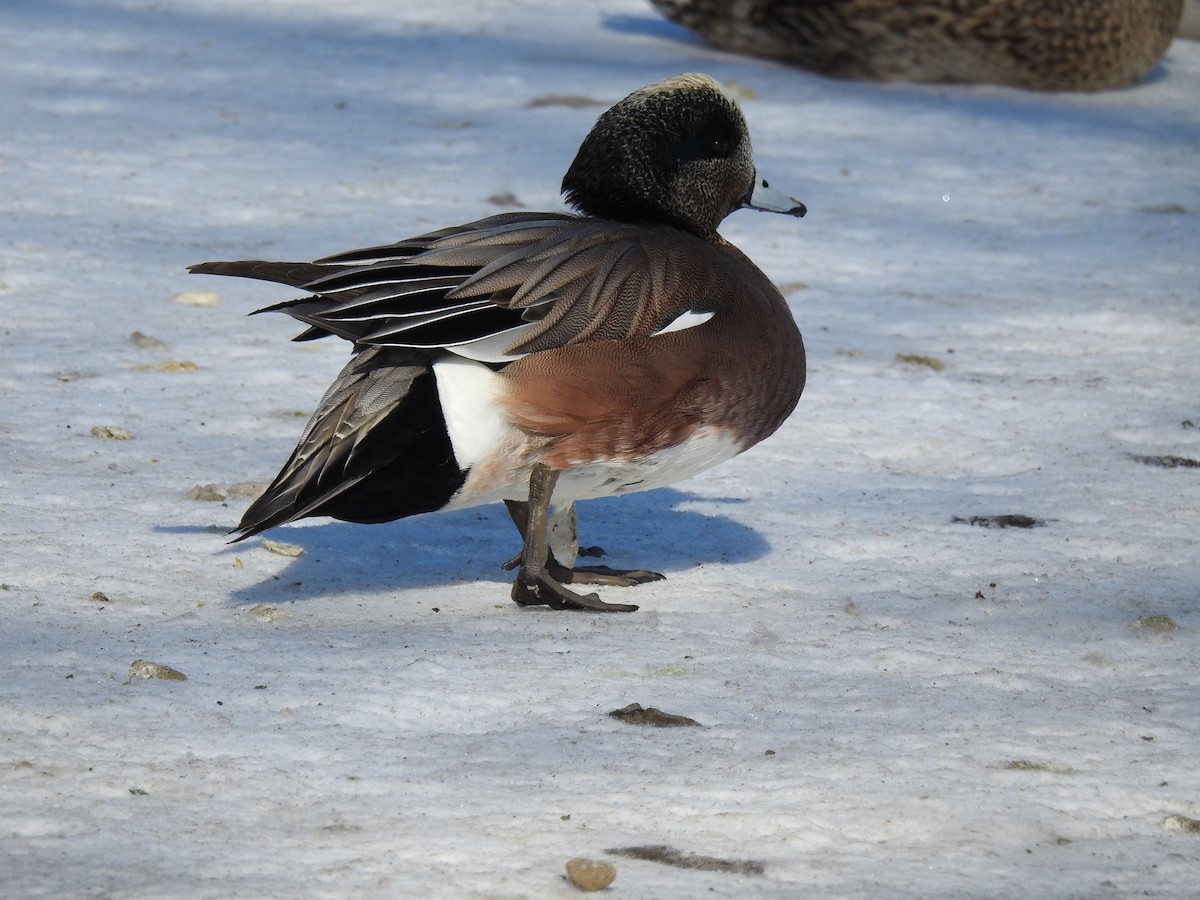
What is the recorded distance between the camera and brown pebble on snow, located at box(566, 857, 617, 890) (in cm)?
199

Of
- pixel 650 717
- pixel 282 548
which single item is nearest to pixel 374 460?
pixel 282 548

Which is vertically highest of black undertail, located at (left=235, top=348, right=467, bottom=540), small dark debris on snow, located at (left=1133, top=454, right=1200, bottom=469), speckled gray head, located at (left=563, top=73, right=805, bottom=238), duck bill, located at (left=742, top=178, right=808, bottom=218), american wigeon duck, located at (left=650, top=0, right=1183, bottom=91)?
american wigeon duck, located at (left=650, top=0, right=1183, bottom=91)

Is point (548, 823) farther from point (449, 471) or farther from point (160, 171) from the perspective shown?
point (160, 171)

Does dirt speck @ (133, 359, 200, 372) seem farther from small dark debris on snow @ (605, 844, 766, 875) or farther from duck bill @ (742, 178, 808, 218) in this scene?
small dark debris on snow @ (605, 844, 766, 875)

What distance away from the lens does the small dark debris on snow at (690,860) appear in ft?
6.82

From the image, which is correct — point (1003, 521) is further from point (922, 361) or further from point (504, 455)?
point (504, 455)

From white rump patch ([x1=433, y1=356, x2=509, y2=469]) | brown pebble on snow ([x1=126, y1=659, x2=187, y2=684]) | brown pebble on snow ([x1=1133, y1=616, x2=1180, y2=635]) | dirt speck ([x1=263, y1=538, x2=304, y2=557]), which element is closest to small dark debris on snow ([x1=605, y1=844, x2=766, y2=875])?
brown pebble on snow ([x1=126, y1=659, x2=187, y2=684])

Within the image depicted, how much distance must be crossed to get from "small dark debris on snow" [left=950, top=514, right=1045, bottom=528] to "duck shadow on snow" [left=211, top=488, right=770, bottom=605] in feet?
1.58

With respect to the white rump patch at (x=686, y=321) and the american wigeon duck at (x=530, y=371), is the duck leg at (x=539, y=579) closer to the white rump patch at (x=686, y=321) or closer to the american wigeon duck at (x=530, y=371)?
the american wigeon duck at (x=530, y=371)

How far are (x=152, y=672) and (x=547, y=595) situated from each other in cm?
78

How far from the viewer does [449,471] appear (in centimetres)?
286

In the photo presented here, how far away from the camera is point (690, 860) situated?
2.10m

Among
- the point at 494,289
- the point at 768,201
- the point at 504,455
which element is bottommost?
the point at 504,455

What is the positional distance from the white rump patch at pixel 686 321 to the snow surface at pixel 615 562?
0.54m
